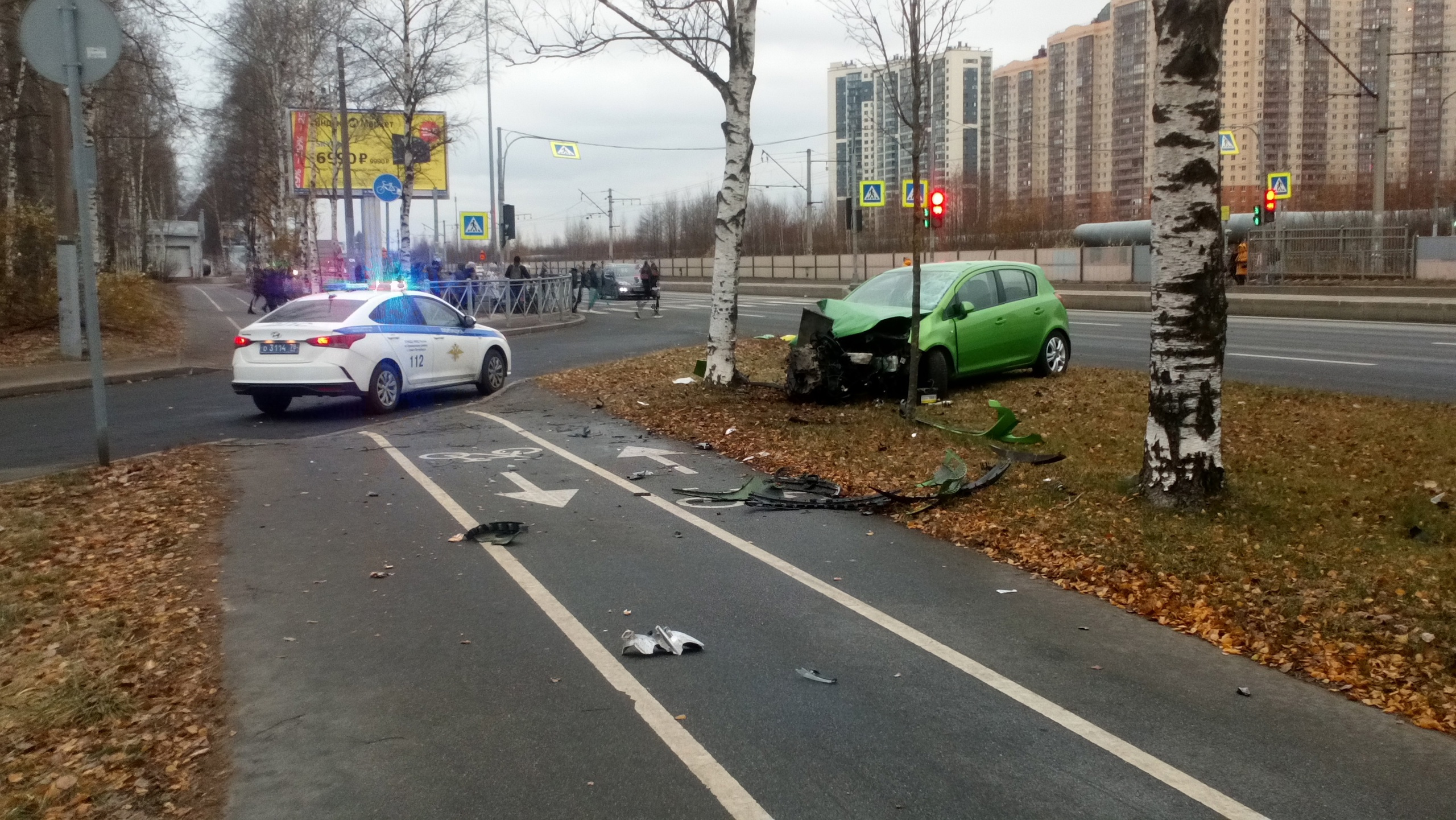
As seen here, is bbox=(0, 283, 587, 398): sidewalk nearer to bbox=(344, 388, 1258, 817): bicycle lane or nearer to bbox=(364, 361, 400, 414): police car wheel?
bbox=(364, 361, 400, 414): police car wheel

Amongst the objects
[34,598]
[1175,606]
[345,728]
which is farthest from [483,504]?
[1175,606]

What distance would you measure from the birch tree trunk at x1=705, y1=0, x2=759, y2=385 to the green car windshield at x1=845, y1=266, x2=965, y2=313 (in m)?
1.55

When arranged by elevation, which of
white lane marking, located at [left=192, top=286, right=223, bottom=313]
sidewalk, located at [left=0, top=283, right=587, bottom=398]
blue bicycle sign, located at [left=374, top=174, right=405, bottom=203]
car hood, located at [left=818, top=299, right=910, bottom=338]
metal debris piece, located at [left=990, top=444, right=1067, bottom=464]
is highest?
blue bicycle sign, located at [left=374, top=174, right=405, bottom=203]

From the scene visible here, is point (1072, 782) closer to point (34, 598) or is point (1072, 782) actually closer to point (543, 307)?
point (34, 598)

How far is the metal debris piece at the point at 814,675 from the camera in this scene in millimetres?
4883

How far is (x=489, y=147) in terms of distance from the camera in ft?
147

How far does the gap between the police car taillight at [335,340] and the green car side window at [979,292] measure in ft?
23.7

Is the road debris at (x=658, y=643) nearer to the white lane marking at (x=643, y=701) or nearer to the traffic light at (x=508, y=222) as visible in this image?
the white lane marking at (x=643, y=701)

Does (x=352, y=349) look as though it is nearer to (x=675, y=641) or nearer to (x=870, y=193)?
(x=675, y=641)

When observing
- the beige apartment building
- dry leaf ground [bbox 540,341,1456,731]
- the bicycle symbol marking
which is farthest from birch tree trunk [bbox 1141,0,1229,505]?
the beige apartment building

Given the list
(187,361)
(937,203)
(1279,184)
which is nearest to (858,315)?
(937,203)

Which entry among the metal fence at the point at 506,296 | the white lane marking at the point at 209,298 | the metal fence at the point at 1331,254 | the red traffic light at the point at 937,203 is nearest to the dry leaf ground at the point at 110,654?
the red traffic light at the point at 937,203

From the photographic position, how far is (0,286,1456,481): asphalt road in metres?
12.2

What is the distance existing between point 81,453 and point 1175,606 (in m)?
10.1
